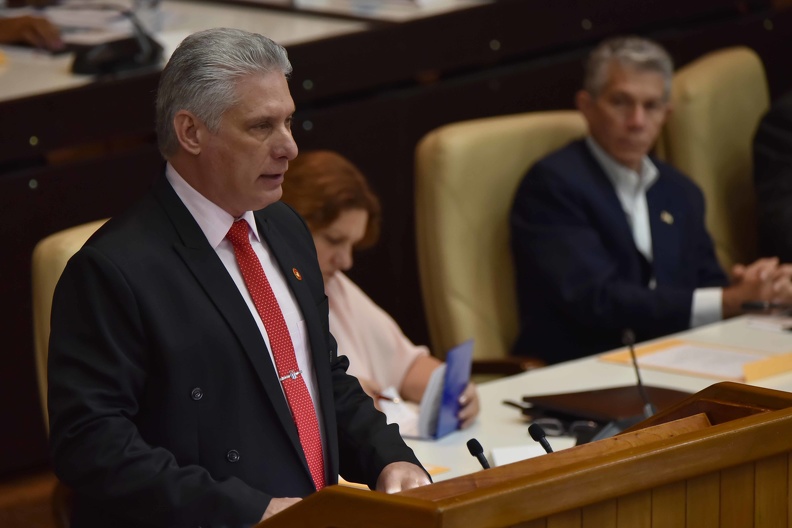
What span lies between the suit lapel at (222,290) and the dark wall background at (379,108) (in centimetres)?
183

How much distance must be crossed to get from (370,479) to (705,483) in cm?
62

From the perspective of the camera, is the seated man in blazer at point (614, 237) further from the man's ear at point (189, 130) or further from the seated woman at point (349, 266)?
the man's ear at point (189, 130)

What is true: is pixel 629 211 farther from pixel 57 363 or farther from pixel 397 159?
pixel 57 363

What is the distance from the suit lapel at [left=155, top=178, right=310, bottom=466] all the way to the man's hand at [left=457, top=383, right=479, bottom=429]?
0.86 meters

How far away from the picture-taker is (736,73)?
4.43 meters

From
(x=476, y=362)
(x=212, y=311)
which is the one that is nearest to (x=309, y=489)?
(x=212, y=311)

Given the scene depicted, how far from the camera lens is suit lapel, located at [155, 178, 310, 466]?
1894mm

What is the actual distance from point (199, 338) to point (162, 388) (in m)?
0.08

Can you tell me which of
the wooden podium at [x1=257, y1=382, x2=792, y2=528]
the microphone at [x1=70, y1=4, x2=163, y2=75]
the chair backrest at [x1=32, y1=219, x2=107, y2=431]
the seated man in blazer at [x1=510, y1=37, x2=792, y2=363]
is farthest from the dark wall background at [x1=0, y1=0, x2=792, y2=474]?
the wooden podium at [x1=257, y1=382, x2=792, y2=528]

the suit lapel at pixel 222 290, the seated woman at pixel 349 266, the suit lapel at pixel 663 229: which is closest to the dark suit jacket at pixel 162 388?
the suit lapel at pixel 222 290

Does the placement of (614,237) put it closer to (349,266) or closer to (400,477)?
(349,266)

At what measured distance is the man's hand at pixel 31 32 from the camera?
168 inches

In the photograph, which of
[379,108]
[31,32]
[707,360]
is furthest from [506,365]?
[31,32]

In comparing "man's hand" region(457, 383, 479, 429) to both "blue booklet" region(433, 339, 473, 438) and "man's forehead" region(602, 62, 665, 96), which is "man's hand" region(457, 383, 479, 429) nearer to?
"blue booklet" region(433, 339, 473, 438)
